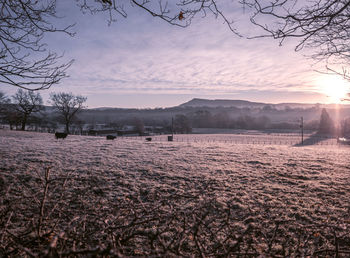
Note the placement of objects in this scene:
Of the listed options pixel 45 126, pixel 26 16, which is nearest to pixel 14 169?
pixel 26 16

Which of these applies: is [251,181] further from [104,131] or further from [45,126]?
[45,126]

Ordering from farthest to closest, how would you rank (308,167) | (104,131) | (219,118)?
1. (219,118)
2. (104,131)
3. (308,167)

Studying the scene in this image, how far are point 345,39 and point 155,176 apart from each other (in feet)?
23.8

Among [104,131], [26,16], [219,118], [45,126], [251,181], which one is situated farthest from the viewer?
[219,118]

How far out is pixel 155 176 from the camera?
8.79m

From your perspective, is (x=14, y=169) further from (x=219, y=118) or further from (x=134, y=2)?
(x=219, y=118)

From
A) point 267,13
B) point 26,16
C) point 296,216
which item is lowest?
point 296,216

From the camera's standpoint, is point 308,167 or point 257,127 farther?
point 257,127

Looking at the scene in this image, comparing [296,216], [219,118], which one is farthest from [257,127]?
[296,216]

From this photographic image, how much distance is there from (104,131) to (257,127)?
7023 cm

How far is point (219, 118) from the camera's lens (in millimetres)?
112312

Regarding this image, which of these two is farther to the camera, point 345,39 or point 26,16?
point 345,39

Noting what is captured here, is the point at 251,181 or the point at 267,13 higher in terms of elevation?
the point at 267,13

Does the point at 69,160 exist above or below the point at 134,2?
below
